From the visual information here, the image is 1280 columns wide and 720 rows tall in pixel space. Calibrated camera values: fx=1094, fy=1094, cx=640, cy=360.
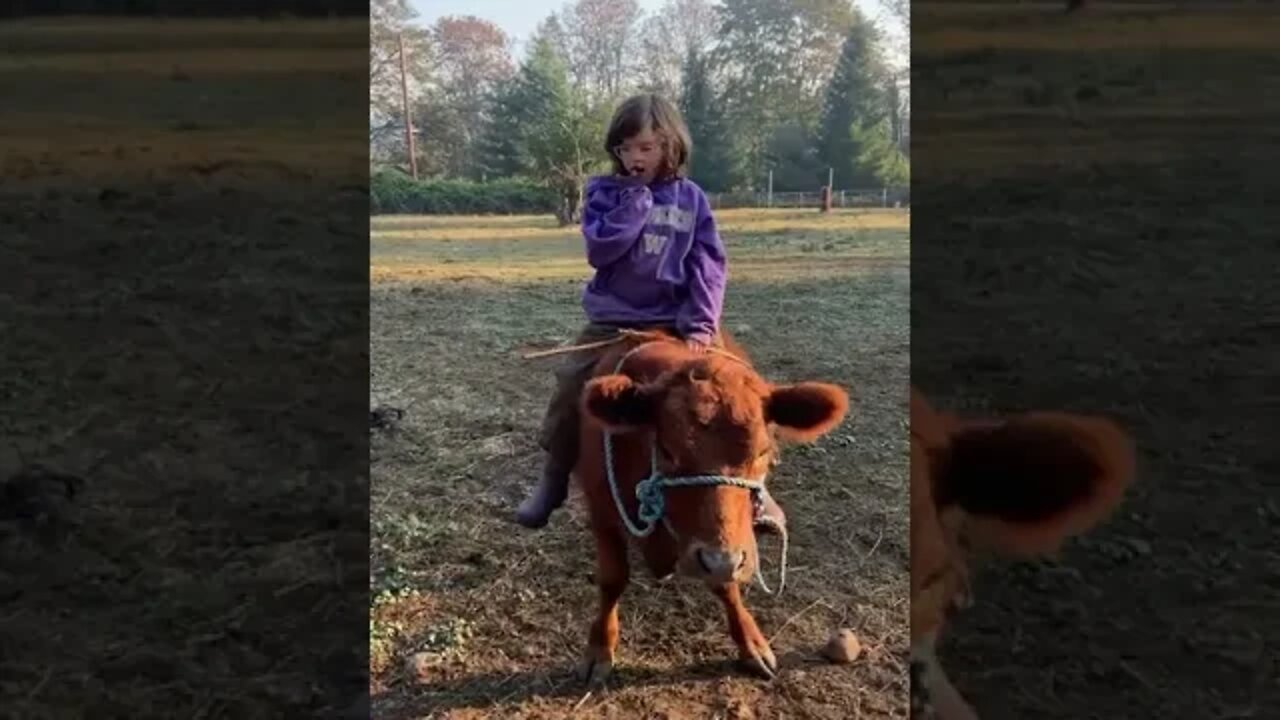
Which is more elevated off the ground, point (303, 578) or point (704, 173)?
point (704, 173)

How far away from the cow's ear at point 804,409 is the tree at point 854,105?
65 cm

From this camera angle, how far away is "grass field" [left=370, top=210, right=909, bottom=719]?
2520mm

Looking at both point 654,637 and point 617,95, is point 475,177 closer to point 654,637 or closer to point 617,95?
point 617,95

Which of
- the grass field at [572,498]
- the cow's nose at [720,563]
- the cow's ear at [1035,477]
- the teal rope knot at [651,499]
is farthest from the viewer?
the grass field at [572,498]

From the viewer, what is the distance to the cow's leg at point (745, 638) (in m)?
2.57

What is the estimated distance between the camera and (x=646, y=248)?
8.79ft

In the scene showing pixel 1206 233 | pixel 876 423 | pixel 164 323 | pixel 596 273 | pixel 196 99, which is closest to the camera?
pixel 196 99

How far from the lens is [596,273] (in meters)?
2.82

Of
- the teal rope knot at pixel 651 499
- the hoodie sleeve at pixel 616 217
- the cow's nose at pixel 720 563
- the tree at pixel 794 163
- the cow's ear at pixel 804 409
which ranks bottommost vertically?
the cow's nose at pixel 720 563

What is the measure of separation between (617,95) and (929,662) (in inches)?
58.5

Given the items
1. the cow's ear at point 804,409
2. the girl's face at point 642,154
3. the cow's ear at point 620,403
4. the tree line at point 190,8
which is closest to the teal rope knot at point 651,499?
the cow's ear at point 620,403

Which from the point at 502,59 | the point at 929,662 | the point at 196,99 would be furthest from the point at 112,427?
the point at 929,662

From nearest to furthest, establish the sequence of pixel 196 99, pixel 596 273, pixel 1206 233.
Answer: pixel 196 99 < pixel 1206 233 < pixel 596 273

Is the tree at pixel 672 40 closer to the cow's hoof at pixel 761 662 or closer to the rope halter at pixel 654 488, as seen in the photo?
Answer: the rope halter at pixel 654 488
